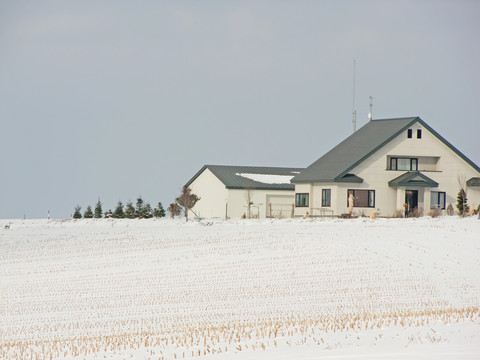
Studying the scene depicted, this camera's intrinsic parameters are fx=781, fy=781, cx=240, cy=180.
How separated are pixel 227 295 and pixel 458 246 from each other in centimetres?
1311

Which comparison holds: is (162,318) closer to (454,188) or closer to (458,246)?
(458,246)

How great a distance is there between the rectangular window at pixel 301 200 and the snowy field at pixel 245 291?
9.98 meters

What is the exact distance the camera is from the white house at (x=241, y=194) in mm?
55656

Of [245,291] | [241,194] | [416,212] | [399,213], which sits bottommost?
[245,291]

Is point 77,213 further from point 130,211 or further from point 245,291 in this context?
point 245,291

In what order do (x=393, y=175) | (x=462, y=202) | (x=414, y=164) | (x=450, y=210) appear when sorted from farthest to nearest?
(x=414, y=164)
(x=393, y=175)
(x=450, y=210)
(x=462, y=202)

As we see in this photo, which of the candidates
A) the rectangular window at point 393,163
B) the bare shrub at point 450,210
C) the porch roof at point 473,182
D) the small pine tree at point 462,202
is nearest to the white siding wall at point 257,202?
the rectangular window at point 393,163

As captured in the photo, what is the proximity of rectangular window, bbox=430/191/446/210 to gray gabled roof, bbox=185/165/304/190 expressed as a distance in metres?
11.1

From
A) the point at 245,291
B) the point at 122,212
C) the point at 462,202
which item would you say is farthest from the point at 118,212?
the point at 245,291

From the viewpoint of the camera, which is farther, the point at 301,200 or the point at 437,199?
the point at 301,200

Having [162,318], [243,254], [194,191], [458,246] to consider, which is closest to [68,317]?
[162,318]

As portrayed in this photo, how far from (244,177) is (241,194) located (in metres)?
2.60

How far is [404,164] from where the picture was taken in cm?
4991

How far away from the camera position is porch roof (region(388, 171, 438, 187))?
158ft
